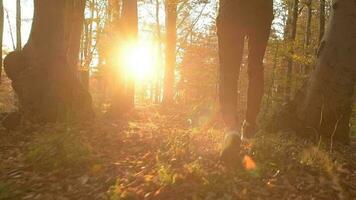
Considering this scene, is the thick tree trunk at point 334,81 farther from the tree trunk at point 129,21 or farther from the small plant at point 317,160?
the tree trunk at point 129,21

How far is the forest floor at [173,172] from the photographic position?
13.1 feet

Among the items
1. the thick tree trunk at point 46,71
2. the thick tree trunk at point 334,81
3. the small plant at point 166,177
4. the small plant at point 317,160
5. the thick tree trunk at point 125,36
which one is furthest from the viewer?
the thick tree trunk at point 125,36

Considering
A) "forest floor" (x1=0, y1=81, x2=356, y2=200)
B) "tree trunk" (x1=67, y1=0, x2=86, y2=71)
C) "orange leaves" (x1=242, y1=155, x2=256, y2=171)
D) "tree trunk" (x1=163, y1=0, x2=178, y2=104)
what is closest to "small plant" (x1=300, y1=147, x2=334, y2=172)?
"forest floor" (x1=0, y1=81, x2=356, y2=200)

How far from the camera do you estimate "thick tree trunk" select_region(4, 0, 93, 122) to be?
8070mm

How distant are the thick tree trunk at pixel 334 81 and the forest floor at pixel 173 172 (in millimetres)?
441

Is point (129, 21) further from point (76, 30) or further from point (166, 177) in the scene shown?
point (166, 177)

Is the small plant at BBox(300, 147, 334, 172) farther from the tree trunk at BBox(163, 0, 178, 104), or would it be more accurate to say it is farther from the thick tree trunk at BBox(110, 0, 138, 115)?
the tree trunk at BBox(163, 0, 178, 104)

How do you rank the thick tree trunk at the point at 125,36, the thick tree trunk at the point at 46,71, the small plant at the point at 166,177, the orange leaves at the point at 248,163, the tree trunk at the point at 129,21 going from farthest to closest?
the tree trunk at the point at 129,21
the thick tree trunk at the point at 125,36
the thick tree trunk at the point at 46,71
the orange leaves at the point at 248,163
the small plant at the point at 166,177

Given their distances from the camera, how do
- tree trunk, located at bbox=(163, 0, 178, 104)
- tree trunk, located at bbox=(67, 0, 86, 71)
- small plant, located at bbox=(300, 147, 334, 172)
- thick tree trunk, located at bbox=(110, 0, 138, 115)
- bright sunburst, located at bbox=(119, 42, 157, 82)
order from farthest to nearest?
1. tree trunk, located at bbox=(163, 0, 178, 104)
2. bright sunburst, located at bbox=(119, 42, 157, 82)
3. thick tree trunk, located at bbox=(110, 0, 138, 115)
4. tree trunk, located at bbox=(67, 0, 86, 71)
5. small plant, located at bbox=(300, 147, 334, 172)

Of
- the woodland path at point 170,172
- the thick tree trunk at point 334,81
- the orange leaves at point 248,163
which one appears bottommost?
the woodland path at point 170,172

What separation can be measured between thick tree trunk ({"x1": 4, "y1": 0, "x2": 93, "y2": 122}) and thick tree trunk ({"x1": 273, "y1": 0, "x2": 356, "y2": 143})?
473cm

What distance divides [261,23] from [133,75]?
907 cm

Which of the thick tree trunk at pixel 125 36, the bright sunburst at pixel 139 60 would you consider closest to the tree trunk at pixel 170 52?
the bright sunburst at pixel 139 60

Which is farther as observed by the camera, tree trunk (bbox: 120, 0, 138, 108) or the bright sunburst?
the bright sunburst
